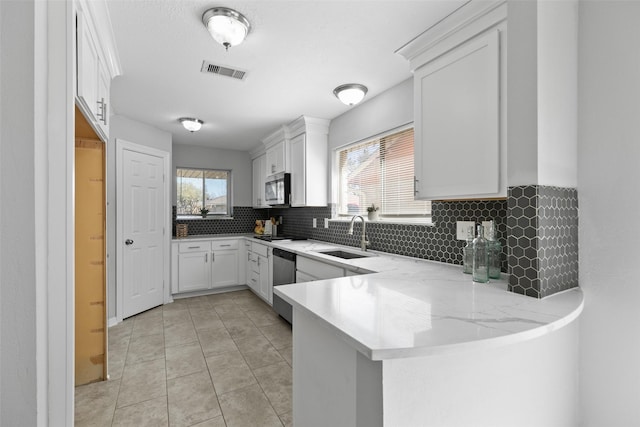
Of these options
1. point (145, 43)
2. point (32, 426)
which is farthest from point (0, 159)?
point (145, 43)

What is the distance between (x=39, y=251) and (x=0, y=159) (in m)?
0.36

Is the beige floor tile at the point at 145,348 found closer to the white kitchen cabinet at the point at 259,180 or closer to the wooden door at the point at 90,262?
the wooden door at the point at 90,262

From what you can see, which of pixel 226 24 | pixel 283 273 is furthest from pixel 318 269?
pixel 226 24

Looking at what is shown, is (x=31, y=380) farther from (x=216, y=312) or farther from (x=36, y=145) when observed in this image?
(x=216, y=312)

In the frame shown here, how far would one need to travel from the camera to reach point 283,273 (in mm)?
3389

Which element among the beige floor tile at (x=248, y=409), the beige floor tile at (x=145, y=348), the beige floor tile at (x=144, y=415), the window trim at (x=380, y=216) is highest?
the window trim at (x=380, y=216)

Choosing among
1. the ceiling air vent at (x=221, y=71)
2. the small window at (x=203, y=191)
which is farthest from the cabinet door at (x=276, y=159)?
the ceiling air vent at (x=221, y=71)

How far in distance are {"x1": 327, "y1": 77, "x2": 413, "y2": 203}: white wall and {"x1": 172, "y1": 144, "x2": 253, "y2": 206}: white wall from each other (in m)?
2.38

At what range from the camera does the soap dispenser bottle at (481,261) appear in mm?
1583

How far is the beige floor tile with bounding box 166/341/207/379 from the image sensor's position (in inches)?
93.9

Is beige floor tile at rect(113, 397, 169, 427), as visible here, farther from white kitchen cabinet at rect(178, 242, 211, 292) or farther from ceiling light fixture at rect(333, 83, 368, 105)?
ceiling light fixture at rect(333, 83, 368, 105)

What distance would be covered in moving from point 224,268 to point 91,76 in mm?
3431

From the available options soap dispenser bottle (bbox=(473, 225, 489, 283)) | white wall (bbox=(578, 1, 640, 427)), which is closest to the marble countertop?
soap dispenser bottle (bbox=(473, 225, 489, 283))

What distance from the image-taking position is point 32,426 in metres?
1.13
